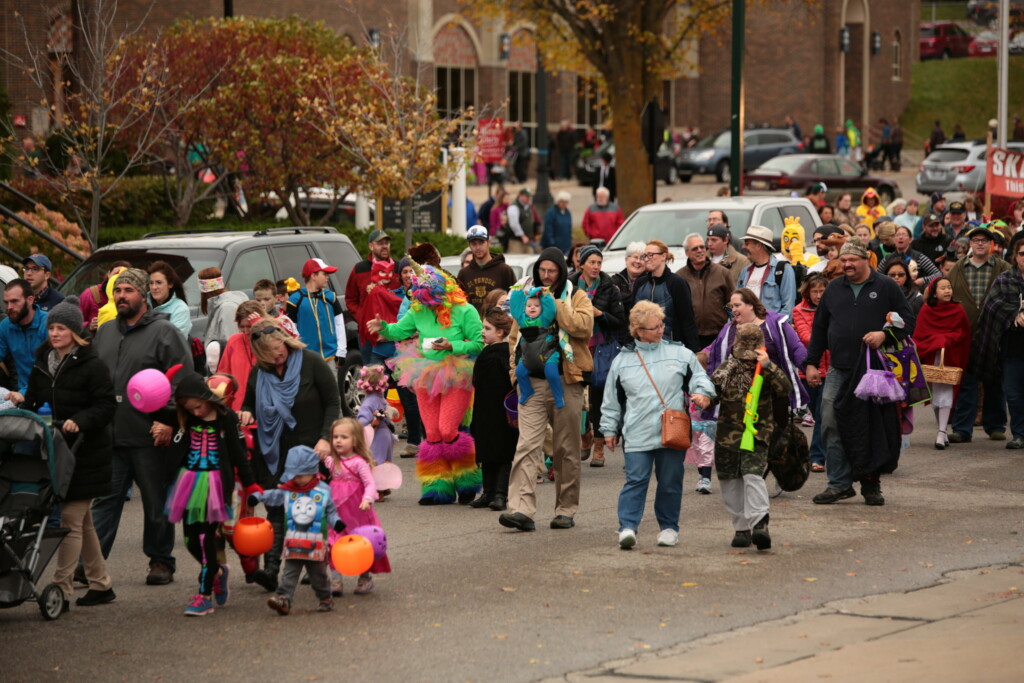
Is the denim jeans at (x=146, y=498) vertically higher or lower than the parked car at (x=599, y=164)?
lower

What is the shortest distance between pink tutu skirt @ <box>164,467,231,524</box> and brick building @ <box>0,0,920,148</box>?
38.9m

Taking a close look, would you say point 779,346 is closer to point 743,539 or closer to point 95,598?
point 743,539

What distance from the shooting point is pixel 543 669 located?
7082mm

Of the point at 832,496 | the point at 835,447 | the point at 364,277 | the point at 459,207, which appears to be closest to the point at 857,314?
the point at 835,447

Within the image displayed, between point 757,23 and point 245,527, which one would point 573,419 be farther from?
point 757,23

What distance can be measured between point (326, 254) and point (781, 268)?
16.4 ft

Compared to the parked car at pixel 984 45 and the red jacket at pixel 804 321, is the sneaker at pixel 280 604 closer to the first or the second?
the red jacket at pixel 804 321

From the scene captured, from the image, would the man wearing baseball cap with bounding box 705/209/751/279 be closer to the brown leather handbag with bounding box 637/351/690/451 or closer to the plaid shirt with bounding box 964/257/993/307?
the plaid shirt with bounding box 964/257/993/307

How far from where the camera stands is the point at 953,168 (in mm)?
43031

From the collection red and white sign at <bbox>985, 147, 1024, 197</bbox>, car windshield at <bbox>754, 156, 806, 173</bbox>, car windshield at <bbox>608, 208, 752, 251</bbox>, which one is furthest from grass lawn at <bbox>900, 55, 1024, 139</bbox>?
car windshield at <bbox>608, 208, 752, 251</bbox>

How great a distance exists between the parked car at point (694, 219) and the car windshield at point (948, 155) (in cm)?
2560

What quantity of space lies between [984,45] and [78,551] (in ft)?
235

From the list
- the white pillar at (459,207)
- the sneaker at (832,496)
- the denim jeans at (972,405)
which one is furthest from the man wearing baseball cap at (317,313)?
the white pillar at (459,207)

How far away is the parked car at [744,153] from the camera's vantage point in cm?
4934
